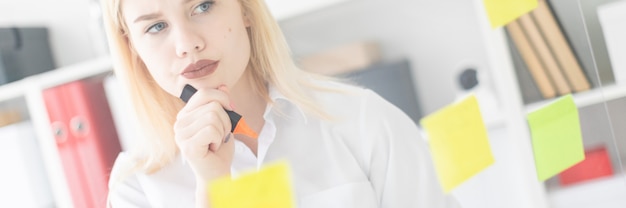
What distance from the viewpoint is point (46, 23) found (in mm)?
1131

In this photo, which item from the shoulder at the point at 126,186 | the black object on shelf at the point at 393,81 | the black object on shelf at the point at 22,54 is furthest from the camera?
the black object on shelf at the point at 22,54

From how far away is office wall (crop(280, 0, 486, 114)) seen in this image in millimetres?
931

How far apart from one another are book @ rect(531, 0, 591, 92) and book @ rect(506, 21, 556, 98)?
0.07 ft

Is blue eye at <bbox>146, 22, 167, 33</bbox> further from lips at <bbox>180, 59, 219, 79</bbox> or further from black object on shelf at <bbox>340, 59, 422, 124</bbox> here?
black object on shelf at <bbox>340, 59, 422, 124</bbox>

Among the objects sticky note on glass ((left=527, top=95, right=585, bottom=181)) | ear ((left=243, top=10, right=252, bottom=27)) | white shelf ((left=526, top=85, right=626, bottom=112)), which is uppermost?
ear ((left=243, top=10, right=252, bottom=27))

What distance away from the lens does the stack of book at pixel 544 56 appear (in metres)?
0.84

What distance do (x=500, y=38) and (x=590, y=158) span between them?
0.56 ft

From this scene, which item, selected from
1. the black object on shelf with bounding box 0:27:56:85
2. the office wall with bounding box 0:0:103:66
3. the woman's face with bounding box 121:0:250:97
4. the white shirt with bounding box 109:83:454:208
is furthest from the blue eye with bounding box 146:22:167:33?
the black object on shelf with bounding box 0:27:56:85

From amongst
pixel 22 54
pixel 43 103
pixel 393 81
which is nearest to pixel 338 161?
pixel 393 81

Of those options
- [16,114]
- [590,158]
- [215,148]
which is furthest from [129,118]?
[590,158]

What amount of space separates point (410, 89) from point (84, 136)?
0.41 m

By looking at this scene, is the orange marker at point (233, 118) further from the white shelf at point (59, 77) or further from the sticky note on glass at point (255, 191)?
the white shelf at point (59, 77)

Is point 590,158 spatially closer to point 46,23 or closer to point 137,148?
point 137,148

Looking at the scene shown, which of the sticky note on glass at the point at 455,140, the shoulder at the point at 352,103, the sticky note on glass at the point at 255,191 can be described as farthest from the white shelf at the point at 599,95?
the sticky note on glass at the point at 255,191
